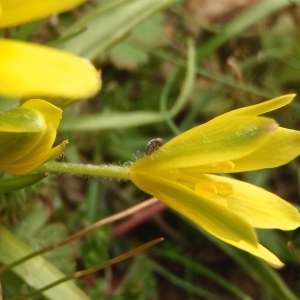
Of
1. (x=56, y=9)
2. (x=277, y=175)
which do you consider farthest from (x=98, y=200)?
(x=56, y=9)

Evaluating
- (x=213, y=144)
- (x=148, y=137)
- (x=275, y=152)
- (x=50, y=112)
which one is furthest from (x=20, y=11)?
(x=148, y=137)

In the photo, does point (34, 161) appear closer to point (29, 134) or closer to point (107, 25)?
point (29, 134)

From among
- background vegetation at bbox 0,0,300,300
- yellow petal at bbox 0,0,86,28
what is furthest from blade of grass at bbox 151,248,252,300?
yellow petal at bbox 0,0,86,28

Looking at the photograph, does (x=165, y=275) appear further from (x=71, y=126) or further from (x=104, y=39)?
(x=104, y=39)

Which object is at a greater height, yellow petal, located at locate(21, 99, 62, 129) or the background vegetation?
yellow petal, located at locate(21, 99, 62, 129)

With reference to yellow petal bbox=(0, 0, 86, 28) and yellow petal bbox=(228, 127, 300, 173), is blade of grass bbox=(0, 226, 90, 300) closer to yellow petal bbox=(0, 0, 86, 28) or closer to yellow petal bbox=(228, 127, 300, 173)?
yellow petal bbox=(228, 127, 300, 173)

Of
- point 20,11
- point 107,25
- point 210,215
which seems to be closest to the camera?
point 20,11
